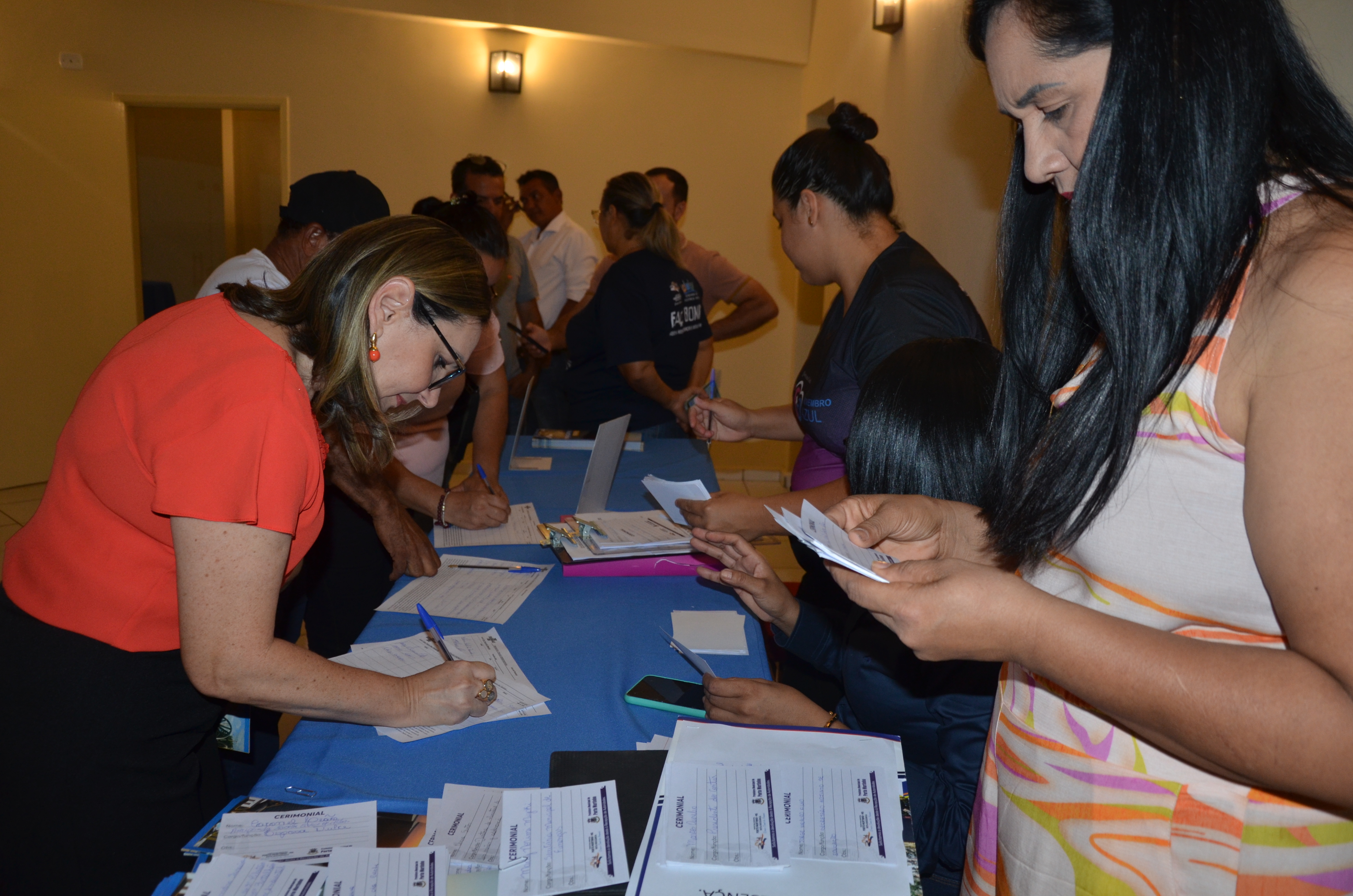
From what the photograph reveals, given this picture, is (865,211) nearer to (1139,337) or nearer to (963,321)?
(963,321)

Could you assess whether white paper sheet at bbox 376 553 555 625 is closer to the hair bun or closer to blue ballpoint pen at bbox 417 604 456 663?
blue ballpoint pen at bbox 417 604 456 663

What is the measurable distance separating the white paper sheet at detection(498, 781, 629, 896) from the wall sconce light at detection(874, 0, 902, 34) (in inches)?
166

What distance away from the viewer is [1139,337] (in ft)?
2.74

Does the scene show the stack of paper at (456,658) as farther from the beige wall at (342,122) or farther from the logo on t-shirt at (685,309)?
the beige wall at (342,122)

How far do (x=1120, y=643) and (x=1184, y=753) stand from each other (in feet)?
0.39

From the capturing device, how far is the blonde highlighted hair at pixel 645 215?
3.75 meters

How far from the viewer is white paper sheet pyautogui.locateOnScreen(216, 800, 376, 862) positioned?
3.34 feet

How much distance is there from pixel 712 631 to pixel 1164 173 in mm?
1161

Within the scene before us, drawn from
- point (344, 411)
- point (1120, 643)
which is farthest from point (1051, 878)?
point (344, 411)

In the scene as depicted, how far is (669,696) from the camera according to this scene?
1.44 metres

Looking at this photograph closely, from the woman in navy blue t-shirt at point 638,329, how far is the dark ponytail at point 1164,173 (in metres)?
2.59

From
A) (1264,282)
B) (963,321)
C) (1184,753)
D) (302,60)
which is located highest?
(302,60)

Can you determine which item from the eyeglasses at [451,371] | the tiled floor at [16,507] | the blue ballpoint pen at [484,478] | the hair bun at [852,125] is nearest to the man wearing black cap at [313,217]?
the blue ballpoint pen at [484,478]

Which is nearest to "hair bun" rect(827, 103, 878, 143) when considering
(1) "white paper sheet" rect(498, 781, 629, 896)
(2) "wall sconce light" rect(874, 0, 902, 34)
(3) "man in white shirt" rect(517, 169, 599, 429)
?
(1) "white paper sheet" rect(498, 781, 629, 896)
